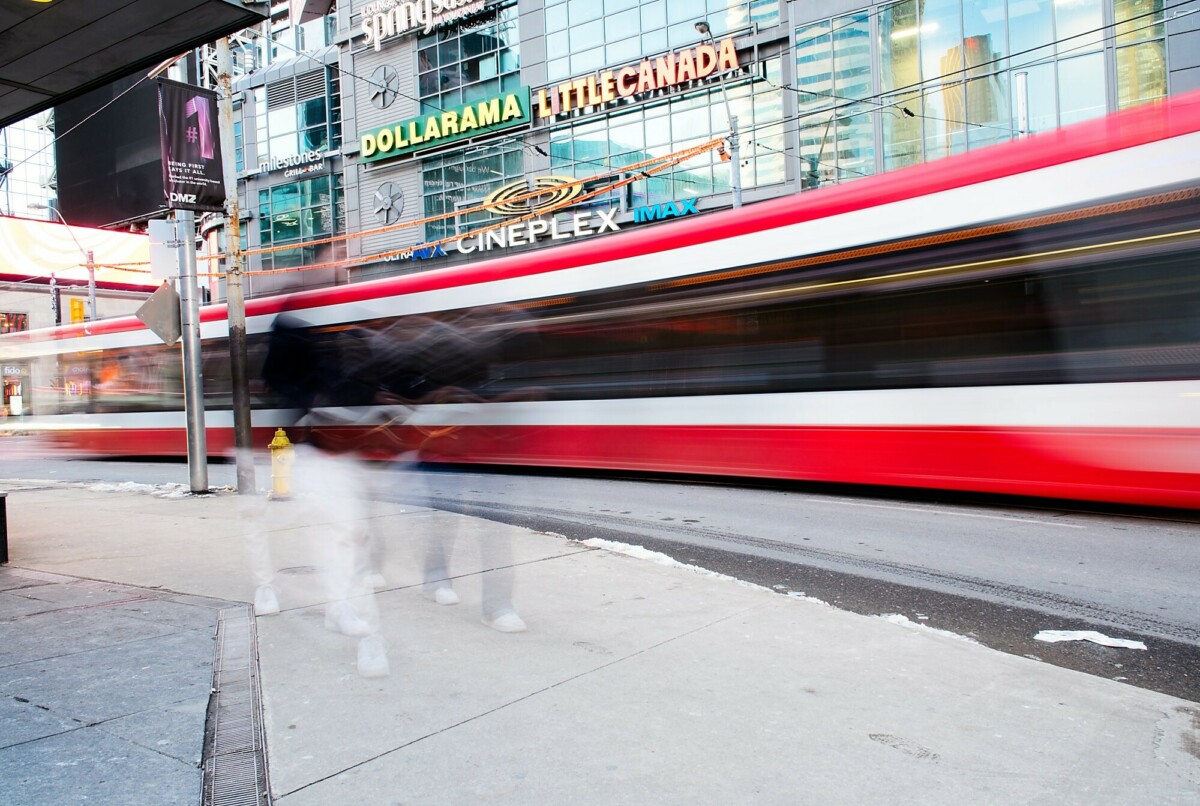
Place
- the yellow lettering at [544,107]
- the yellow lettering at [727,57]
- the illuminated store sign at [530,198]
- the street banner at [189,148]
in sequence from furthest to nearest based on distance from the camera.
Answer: the yellow lettering at [544,107]
the illuminated store sign at [530,198]
the yellow lettering at [727,57]
the street banner at [189,148]

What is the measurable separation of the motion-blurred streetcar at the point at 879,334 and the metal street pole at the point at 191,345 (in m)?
1.76

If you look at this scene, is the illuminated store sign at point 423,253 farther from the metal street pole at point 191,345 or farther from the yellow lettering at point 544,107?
the metal street pole at point 191,345

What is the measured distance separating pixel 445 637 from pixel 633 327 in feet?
24.4

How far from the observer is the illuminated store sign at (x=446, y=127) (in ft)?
96.2

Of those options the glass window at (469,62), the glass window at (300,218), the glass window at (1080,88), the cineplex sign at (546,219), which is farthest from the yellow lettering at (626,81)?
the glass window at (300,218)

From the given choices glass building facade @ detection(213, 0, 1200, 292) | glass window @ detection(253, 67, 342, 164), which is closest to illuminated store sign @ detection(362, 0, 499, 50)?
glass building facade @ detection(213, 0, 1200, 292)

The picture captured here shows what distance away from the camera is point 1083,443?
8.05 metres

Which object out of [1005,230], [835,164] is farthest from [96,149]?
[1005,230]

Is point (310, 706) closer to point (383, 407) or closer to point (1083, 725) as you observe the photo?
point (383, 407)

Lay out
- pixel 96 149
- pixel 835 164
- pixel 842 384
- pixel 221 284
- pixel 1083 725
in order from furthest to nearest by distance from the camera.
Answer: pixel 96 149, pixel 221 284, pixel 835 164, pixel 842 384, pixel 1083 725

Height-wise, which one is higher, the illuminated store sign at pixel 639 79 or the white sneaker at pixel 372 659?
the illuminated store sign at pixel 639 79

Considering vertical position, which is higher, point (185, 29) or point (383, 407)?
point (185, 29)

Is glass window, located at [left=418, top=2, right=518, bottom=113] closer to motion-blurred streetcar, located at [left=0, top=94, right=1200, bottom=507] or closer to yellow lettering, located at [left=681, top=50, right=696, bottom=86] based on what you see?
yellow lettering, located at [left=681, top=50, right=696, bottom=86]

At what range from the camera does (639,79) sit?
26.4m
